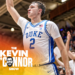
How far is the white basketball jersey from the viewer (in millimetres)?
1438

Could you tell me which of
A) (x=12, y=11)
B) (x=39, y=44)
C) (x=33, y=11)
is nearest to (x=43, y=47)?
(x=39, y=44)

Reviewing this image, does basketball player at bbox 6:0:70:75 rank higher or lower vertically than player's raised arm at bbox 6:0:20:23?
lower

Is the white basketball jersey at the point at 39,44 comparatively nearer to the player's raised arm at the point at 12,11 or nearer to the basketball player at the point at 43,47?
the basketball player at the point at 43,47

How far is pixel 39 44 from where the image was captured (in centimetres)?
145

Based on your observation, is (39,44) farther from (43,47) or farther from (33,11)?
(33,11)

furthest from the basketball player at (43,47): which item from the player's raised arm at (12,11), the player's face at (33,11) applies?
the player's raised arm at (12,11)

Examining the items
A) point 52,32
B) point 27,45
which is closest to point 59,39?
point 52,32

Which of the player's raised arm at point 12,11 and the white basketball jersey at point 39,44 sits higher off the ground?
the player's raised arm at point 12,11

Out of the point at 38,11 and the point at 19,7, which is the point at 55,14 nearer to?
the point at 19,7

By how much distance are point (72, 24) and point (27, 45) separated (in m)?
11.2

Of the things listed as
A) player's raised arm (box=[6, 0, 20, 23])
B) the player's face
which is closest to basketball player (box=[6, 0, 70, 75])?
the player's face

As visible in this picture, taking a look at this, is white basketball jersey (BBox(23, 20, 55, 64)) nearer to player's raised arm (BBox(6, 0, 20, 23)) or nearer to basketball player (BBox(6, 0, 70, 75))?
basketball player (BBox(6, 0, 70, 75))

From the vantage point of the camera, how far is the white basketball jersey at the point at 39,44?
144 cm

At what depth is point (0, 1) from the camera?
9641 millimetres
